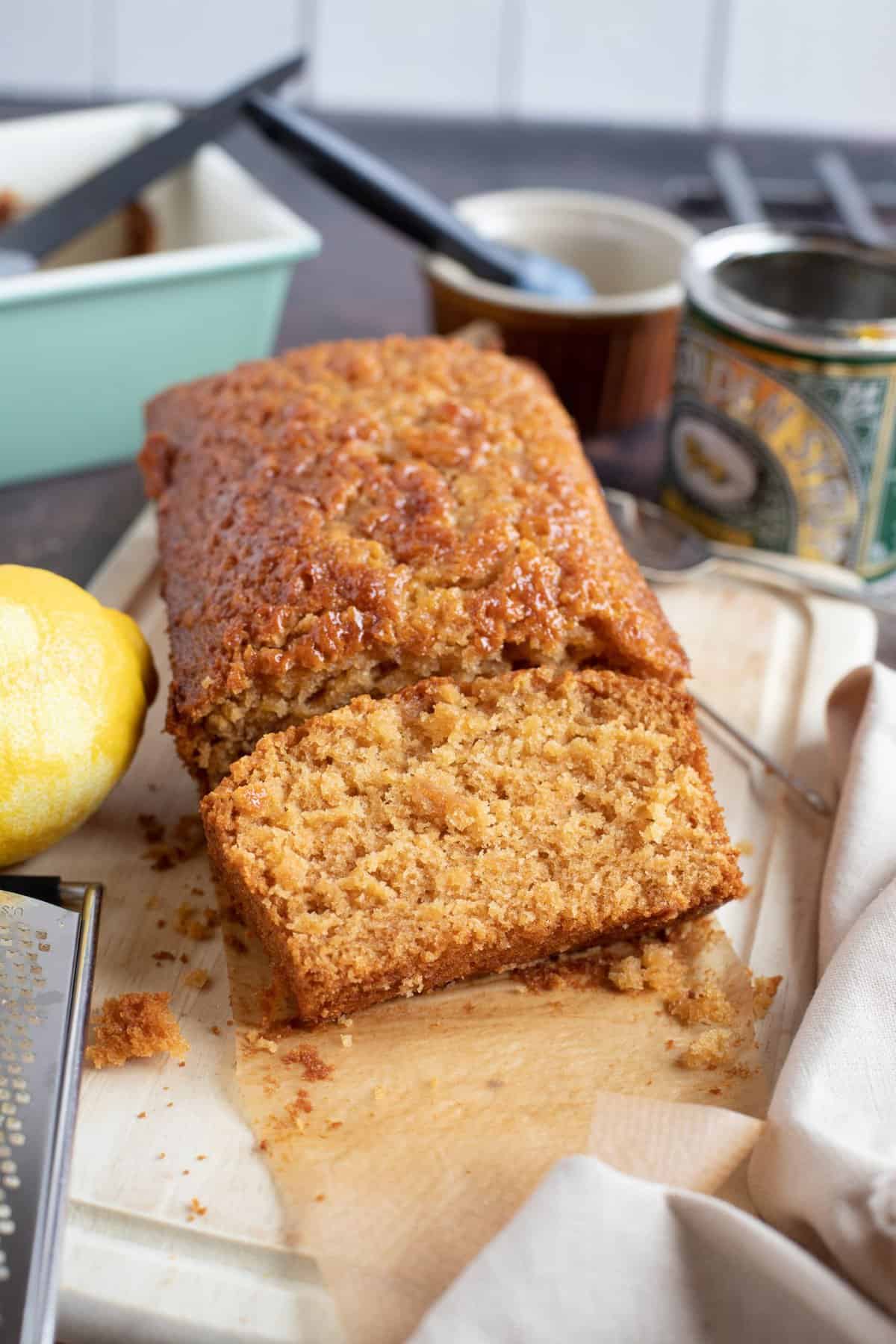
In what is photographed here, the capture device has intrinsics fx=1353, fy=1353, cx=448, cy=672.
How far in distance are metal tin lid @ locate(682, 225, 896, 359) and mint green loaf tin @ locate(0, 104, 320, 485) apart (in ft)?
3.01

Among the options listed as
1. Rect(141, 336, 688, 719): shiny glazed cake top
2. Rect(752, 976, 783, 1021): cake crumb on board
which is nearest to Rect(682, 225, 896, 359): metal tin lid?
Rect(141, 336, 688, 719): shiny glazed cake top

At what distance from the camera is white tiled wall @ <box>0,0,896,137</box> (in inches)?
242

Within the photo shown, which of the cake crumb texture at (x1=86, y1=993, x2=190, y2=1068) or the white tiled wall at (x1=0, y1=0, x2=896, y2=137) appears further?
the white tiled wall at (x1=0, y1=0, x2=896, y2=137)

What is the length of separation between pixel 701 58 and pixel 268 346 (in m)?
Answer: 3.89

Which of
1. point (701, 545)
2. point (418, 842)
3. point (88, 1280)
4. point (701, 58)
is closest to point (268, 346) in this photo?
point (701, 545)

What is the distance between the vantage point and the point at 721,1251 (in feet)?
4.96

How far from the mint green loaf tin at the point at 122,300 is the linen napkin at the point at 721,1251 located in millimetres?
2156

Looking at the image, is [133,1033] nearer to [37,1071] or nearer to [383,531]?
[37,1071]

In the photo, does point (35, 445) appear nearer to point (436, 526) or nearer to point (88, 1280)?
point (436, 526)

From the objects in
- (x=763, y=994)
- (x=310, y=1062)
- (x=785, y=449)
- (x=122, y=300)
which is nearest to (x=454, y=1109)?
(x=310, y=1062)

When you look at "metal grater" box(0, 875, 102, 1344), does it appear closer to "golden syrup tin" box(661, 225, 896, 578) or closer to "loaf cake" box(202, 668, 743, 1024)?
"loaf cake" box(202, 668, 743, 1024)

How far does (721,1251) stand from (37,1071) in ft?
2.74

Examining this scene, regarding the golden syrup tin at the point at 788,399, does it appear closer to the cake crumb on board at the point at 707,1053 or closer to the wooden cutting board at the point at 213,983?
the wooden cutting board at the point at 213,983

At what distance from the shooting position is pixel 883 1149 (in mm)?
1625
